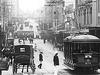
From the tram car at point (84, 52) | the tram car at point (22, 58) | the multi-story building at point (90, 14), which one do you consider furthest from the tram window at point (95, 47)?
the multi-story building at point (90, 14)

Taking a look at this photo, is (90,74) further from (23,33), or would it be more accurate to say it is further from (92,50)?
(23,33)

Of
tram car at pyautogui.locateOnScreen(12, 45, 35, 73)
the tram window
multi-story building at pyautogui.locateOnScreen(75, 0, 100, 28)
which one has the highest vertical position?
multi-story building at pyautogui.locateOnScreen(75, 0, 100, 28)

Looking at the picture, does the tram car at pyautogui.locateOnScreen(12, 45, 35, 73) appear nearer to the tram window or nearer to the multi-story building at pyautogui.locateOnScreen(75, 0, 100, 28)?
the tram window

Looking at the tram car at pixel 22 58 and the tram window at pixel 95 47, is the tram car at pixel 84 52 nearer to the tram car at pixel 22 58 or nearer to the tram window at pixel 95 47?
the tram window at pixel 95 47

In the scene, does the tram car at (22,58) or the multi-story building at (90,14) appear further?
the multi-story building at (90,14)

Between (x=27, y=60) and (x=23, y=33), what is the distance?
11094 cm

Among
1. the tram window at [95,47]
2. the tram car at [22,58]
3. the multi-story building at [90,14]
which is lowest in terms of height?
the tram car at [22,58]

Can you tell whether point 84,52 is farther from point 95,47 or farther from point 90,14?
point 90,14

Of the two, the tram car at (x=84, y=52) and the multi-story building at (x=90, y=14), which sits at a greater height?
the multi-story building at (x=90, y=14)

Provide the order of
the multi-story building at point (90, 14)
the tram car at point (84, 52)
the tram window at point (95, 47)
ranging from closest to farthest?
the tram car at point (84, 52) → the tram window at point (95, 47) → the multi-story building at point (90, 14)

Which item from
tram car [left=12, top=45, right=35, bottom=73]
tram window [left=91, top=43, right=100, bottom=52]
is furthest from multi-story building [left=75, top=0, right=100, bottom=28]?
tram window [left=91, top=43, right=100, bottom=52]

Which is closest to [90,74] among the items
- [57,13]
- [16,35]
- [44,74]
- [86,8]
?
[44,74]

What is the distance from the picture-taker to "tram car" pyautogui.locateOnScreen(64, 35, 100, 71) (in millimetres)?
25438

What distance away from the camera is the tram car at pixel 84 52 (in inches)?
1001
